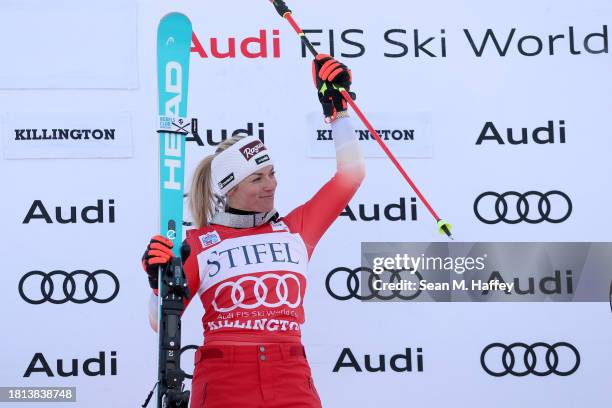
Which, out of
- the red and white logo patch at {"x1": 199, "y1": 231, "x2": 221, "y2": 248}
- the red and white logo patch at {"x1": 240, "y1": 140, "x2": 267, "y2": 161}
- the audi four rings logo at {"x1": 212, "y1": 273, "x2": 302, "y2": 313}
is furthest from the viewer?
the red and white logo patch at {"x1": 240, "y1": 140, "x2": 267, "y2": 161}

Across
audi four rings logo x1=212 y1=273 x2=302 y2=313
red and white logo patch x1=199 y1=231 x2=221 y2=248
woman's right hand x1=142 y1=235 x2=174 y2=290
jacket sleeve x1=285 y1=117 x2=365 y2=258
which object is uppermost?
jacket sleeve x1=285 y1=117 x2=365 y2=258

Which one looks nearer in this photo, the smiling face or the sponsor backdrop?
the smiling face

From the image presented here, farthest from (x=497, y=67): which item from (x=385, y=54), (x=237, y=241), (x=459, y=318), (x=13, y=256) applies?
(x=13, y=256)

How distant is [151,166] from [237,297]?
1413 mm

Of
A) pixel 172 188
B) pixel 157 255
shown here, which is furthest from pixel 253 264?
pixel 172 188

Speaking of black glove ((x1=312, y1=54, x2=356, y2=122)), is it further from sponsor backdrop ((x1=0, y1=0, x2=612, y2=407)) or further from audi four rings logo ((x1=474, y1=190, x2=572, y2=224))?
audi four rings logo ((x1=474, y1=190, x2=572, y2=224))

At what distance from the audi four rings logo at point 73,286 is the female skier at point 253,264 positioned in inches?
42.5

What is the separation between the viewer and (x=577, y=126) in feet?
14.6

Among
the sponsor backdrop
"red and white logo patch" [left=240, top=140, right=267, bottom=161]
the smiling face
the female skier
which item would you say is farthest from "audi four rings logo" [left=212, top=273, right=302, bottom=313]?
the sponsor backdrop

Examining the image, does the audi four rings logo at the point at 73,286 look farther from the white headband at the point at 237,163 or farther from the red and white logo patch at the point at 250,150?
the red and white logo patch at the point at 250,150

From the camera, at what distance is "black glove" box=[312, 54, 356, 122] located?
333 cm

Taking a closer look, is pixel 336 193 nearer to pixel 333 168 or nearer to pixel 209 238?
pixel 209 238

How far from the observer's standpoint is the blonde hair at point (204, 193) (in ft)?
11.3

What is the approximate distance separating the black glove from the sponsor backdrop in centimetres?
100
